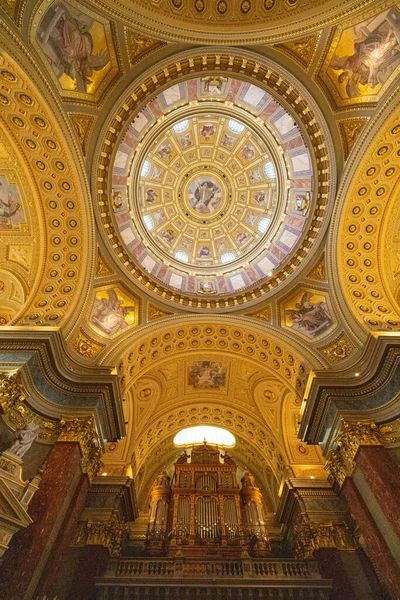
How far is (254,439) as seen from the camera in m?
19.1

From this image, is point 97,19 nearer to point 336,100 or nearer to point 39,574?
point 336,100

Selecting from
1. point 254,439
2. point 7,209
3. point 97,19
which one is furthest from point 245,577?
point 97,19

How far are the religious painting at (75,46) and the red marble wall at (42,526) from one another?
10914 millimetres

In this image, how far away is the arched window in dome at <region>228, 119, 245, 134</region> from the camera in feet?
49.8

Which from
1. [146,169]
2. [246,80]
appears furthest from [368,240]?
[146,169]

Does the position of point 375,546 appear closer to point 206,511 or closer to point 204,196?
point 206,511

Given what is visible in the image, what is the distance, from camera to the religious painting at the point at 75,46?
9656mm

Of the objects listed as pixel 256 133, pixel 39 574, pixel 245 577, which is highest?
pixel 256 133

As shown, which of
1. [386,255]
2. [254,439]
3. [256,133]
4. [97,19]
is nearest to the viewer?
[97,19]

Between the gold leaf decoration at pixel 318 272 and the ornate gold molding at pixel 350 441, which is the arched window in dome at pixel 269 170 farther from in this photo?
the ornate gold molding at pixel 350 441

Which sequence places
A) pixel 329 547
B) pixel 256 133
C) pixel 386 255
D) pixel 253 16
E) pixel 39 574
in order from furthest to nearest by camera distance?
1. pixel 256 133
2. pixel 386 255
3. pixel 329 547
4. pixel 253 16
5. pixel 39 574

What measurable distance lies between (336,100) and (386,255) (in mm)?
5876

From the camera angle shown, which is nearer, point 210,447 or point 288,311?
point 288,311

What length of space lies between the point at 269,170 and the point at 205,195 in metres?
3.20
